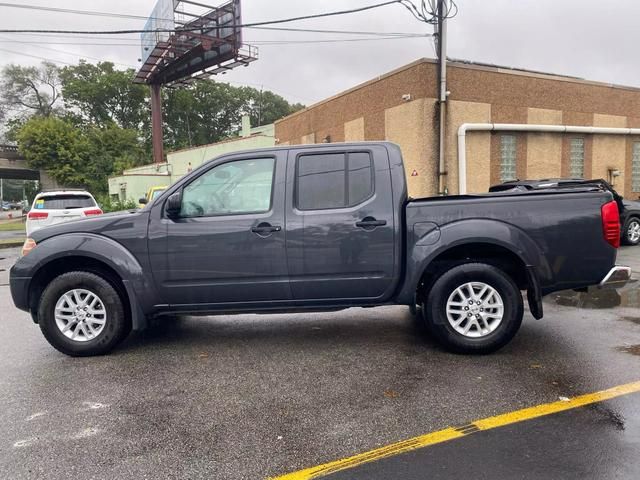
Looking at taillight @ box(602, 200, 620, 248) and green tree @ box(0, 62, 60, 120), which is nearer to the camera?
taillight @ box(602, 200, 620, 248)

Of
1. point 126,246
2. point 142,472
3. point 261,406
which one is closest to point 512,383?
point 261,406

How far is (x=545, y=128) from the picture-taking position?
14578 mm

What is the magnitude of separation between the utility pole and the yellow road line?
10.2 metres

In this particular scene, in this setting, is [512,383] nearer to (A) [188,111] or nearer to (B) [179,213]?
(B) [179,213]

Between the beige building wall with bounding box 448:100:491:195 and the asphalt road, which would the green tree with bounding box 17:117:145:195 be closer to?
the beige building wall with bounding box 448:100:491:195

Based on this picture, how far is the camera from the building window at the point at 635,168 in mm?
16578

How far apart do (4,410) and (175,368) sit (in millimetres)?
1285

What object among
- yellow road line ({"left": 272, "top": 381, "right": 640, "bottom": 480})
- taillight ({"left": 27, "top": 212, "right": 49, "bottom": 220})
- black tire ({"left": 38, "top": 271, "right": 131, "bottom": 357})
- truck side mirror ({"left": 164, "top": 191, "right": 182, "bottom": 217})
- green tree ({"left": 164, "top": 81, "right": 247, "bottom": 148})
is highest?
green tree ({"left": 164, "top": 81, "right": 247, "bottom": 148})

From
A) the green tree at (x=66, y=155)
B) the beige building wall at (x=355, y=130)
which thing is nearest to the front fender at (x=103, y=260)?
the beige building wall at (x=355, y=130)

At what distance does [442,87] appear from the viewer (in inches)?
519

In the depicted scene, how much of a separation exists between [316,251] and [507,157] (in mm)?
11997

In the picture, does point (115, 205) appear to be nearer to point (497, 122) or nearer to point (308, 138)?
point (308, 138)

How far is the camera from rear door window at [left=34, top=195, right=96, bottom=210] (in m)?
12.2

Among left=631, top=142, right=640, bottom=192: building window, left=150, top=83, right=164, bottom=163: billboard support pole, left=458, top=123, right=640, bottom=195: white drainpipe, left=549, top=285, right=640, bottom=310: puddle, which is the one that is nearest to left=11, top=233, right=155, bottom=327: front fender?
left=549, top=285, right=640, bottom=310: puddle
